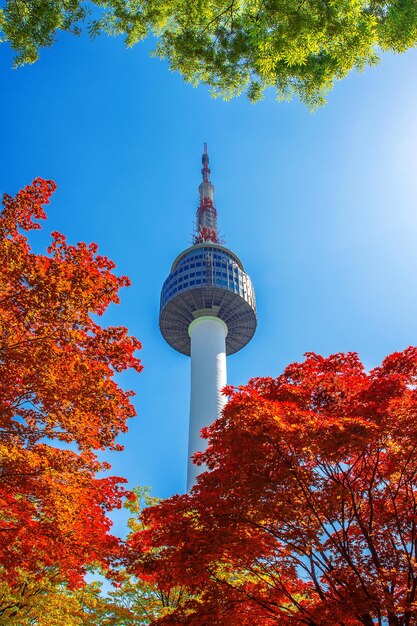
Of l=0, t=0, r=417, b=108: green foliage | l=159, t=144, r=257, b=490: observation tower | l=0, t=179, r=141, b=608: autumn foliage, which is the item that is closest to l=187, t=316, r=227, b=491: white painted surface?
l=159, t=144, r=257, b=490: observation tower

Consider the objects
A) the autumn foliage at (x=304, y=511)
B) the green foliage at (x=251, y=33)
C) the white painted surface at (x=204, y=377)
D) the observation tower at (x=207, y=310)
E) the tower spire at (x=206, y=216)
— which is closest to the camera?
the green foliage at (x=251, y=33)

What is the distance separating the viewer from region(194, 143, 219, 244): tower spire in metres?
60.5

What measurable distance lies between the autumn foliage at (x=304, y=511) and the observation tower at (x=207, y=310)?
35869 millimetres

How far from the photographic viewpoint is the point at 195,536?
9266 mm

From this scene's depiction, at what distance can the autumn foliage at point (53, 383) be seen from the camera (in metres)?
9.20

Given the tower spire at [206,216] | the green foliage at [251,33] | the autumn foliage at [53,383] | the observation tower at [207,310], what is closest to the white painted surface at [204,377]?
the observation tower at [207,310]

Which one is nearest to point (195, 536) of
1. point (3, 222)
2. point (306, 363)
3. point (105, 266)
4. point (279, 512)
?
point (279, 512)

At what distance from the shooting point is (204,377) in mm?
47844

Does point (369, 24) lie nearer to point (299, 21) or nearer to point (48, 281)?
point (299, 21)

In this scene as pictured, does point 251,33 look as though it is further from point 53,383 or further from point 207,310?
point 207,310

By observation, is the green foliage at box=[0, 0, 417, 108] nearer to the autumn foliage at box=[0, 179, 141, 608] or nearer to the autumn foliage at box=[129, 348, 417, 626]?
the autumn foliage at box=[0, 179, 141, 608]

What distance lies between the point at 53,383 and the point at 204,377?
38.8 meters

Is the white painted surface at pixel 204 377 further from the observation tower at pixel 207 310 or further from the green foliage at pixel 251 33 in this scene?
the green foliage at pixel 251 33

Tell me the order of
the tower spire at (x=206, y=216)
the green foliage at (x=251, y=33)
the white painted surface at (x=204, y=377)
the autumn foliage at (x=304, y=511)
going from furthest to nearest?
1. the tower spire at (x=206, y=216)
2. the white painted surface at (x=204, y=377)
3. the autumn foliage at (x=304, y=511)
4. the green foliage at (x=251, y=33)
